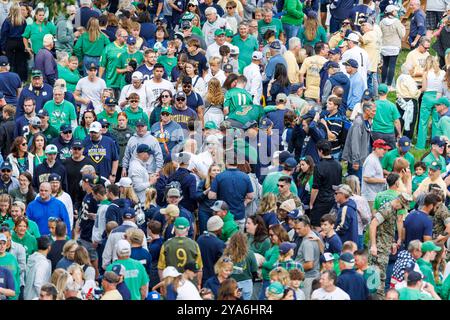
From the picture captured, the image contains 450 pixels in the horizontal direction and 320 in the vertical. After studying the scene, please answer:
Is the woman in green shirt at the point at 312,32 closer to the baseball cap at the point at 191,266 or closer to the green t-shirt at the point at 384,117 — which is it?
the green t-shirt at the point at 384,117

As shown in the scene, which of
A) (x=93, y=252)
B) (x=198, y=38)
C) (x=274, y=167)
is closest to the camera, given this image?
(x=93, y=252)

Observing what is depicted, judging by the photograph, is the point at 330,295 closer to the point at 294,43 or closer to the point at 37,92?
the point at 37,92

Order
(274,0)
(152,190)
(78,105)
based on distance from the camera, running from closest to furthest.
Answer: (152,190), (78,105), (274,0)

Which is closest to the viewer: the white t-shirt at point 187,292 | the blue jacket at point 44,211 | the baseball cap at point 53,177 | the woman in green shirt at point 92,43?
the white t-shirt at point 187,292

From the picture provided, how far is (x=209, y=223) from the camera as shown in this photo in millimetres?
17156

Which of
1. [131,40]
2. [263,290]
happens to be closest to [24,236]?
[263,290]

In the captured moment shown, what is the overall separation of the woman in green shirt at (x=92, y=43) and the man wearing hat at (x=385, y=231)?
7712 millimetres

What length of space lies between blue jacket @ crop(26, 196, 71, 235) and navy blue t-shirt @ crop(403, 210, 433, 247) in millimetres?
4353

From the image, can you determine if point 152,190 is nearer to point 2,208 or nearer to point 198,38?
point 2,208

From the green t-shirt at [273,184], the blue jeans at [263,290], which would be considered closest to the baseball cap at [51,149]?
the green t-shirt at [273,184]

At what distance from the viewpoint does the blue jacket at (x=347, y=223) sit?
17562 mm

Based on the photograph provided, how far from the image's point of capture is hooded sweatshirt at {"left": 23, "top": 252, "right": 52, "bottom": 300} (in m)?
16.4

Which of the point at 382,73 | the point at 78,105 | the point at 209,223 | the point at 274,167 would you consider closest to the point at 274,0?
the point at 382,73

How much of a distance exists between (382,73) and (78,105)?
5.99m
